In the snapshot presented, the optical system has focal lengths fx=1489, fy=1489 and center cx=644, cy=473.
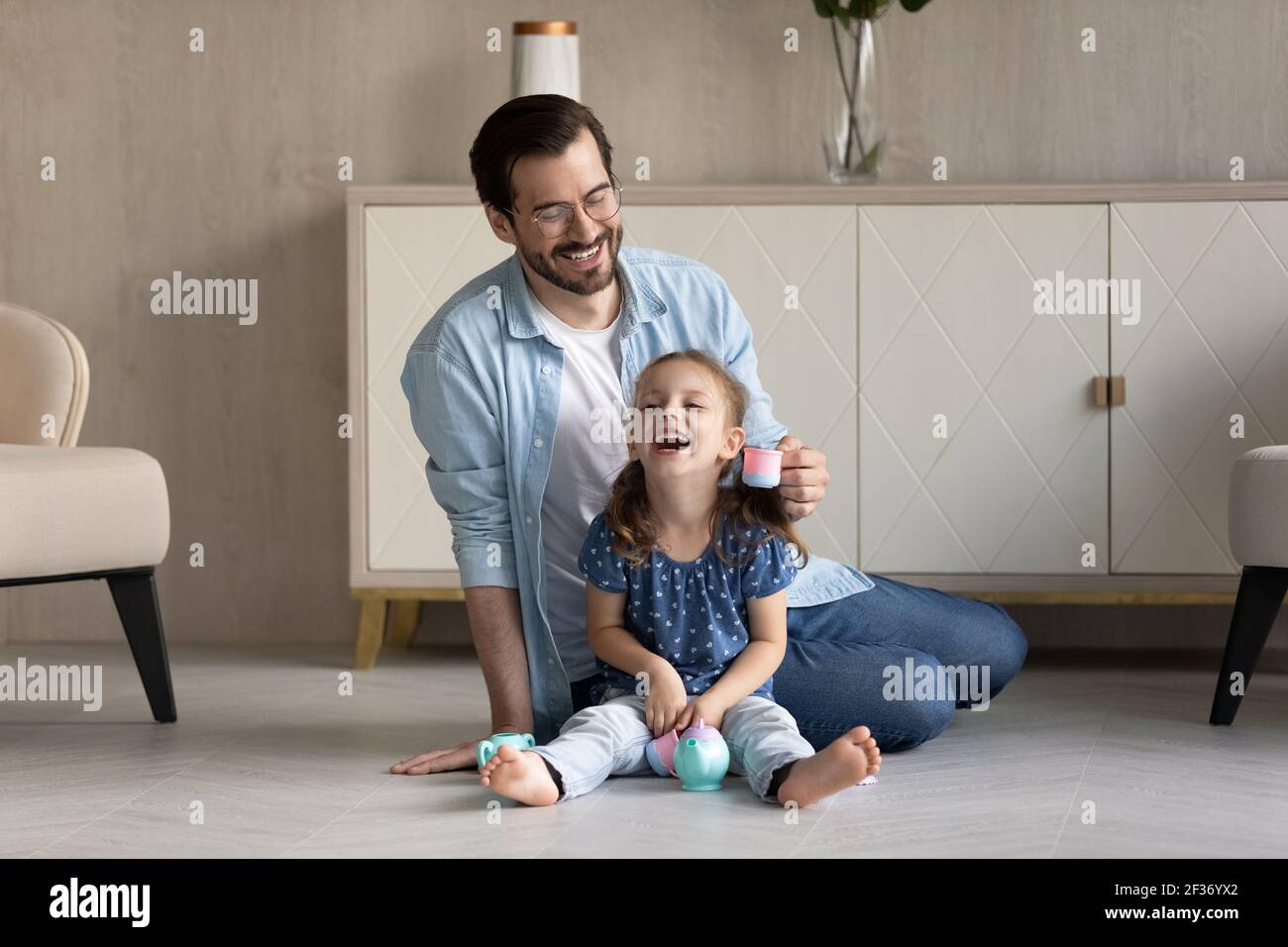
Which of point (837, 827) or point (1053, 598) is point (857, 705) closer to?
point (837, 827)

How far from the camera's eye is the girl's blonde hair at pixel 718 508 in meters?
1.83

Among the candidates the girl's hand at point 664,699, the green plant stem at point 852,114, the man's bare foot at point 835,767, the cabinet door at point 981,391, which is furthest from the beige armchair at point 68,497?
the green plant stem at point 852,114

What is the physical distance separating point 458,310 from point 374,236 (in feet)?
2.93

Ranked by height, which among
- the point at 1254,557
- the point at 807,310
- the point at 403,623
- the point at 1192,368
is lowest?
the point at 403,623

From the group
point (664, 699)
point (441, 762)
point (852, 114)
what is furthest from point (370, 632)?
point (852, 114)

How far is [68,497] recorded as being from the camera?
6.93ft

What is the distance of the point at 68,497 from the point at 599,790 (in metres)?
0.90

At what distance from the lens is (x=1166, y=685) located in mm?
2553

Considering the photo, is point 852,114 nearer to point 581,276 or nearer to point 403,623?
point 581,276

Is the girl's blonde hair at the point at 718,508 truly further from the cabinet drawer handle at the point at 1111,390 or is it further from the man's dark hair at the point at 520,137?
the cabinet drawer handle at the point at 1111,390

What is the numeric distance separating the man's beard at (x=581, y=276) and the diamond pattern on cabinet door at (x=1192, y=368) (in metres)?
1.19

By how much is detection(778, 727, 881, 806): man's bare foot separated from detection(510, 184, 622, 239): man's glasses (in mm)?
706
